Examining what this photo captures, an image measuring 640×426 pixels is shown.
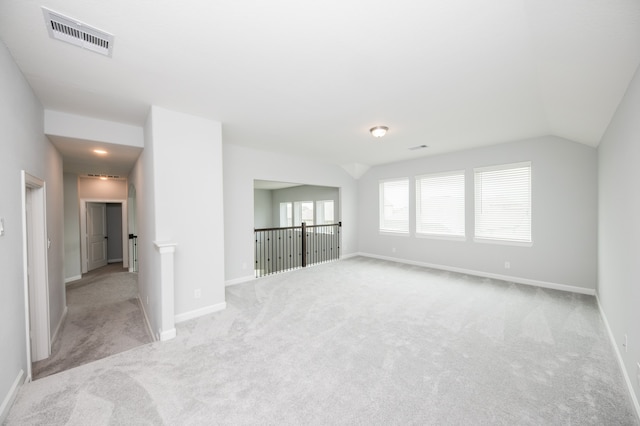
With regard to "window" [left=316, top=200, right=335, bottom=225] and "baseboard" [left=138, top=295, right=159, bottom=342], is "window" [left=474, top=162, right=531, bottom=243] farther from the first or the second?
"baseboard" [left=138, top=295, right=159, bottom=342]

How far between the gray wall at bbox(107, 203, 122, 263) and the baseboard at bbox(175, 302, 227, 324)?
659 centimetres

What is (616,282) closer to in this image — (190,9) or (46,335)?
(190,9)

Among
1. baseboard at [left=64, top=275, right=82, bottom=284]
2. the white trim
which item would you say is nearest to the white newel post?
the white trim

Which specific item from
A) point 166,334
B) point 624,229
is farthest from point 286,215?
point 624,229

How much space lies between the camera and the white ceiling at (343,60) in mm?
1517

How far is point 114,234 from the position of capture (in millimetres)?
7977

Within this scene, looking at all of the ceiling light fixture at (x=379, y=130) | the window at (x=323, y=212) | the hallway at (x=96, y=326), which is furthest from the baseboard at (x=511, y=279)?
the hallway at (x=96, y=326)

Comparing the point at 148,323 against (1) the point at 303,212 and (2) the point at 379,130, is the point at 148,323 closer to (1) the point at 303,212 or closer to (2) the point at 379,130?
(2) the point at 379,130

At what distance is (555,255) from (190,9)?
5770 millimetres

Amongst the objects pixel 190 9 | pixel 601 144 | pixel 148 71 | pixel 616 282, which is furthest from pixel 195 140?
pixel 601 144

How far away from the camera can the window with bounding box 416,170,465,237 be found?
5.39m

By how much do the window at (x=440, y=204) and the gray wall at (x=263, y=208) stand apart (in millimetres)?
6660

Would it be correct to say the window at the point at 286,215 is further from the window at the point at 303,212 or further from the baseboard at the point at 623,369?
the baseboard at the point at 623,369

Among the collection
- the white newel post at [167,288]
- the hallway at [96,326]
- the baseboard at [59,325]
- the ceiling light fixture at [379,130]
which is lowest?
the hallway at [96,326]
